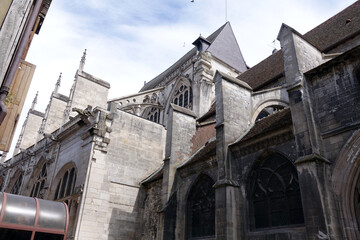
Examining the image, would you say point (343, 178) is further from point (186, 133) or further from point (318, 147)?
point (186, 133)

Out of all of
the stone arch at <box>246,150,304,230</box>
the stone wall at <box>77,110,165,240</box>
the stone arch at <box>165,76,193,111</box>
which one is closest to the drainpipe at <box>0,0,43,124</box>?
the stone arch at <box>246,150,304,230</box>

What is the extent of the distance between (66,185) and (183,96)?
11224mm

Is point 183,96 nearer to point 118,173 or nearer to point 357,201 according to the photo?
point 118,173

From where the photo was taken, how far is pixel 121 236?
12.3 m

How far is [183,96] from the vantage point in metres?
22.6

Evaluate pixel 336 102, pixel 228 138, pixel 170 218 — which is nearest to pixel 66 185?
pixel 170 218

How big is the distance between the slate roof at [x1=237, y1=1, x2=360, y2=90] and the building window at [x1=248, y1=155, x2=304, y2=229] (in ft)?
19.9

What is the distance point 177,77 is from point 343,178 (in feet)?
61.0

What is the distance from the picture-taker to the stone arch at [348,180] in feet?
19.6

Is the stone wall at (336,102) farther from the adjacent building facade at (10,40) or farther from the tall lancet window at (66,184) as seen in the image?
the tall lancet window at (66,184)

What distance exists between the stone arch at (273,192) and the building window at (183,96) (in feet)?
42.5

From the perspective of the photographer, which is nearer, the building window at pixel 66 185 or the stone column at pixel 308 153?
the stone column at pixel 308 153

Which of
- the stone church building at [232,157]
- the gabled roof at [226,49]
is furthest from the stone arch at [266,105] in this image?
the gabled roof at [226,49]

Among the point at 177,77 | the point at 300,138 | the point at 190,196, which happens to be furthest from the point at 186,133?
the point at 177,77
